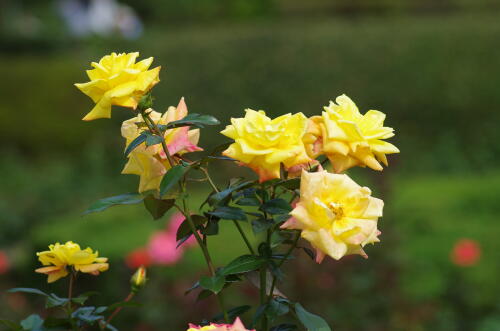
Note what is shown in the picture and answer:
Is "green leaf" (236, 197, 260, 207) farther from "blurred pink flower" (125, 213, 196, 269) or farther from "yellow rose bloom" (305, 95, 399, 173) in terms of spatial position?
"blurred pink flower" (125, 213, 196, 269)

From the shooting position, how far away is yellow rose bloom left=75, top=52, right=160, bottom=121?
3.13ft

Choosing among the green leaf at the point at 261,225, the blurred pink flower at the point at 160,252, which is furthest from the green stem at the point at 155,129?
the blurred pink flower at the point at 160,252

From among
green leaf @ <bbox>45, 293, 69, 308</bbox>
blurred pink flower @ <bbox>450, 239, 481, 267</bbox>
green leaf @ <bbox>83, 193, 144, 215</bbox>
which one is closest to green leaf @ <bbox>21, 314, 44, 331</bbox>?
green leaf @ <bbox>45, 293, 69, 308</bbox>

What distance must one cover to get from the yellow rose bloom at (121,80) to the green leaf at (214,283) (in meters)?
0.22

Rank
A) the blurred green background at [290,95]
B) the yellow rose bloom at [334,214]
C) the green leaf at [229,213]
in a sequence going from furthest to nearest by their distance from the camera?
the blurred green background at [290,95] → the green leaf at [229,213] → the yellow rose bloom at [334,214]

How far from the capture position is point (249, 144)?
3.04 ft

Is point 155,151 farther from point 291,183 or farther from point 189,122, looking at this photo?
point 291,183

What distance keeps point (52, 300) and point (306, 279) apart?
205cm

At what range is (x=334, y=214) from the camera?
0.90 metres

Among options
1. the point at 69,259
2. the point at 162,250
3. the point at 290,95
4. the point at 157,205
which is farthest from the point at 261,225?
the point at 290,95

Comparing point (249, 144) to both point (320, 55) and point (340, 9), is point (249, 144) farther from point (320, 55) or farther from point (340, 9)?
point (340, 9)

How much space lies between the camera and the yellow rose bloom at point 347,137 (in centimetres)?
95

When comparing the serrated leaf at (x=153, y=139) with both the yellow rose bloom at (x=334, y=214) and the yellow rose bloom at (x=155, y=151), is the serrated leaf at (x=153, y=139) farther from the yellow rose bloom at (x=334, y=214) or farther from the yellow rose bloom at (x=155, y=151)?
the yellow rose bloom at (x=334, y=214)

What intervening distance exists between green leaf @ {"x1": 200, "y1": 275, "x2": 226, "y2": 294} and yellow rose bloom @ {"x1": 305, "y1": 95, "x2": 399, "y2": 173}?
0.18 metres
